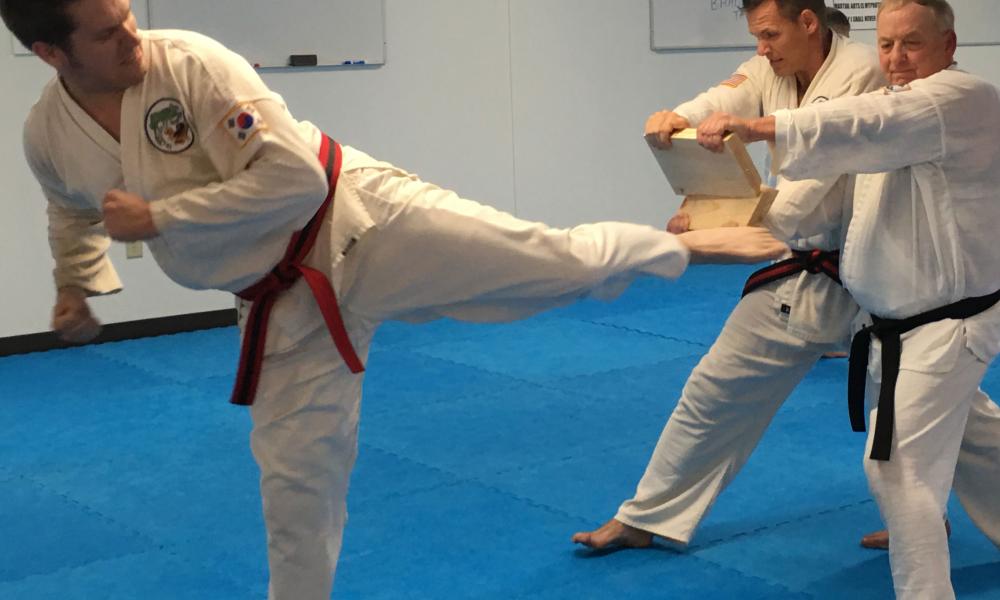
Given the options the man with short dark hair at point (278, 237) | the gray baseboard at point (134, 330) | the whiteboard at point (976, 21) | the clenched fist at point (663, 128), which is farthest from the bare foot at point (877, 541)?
the whiteboard at point (976, 21)

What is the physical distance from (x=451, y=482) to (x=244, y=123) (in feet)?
7.42

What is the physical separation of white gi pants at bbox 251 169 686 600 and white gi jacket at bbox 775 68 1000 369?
514 millimetres

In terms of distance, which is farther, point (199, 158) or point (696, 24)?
point (696, 24)

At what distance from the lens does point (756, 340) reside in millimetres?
3377

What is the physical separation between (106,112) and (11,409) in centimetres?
361

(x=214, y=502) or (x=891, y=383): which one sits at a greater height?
(x=891, y=383)

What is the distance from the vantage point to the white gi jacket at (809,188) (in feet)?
9.91

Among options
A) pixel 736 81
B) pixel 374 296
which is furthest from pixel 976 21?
pixel 374 296

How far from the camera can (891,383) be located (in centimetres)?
289

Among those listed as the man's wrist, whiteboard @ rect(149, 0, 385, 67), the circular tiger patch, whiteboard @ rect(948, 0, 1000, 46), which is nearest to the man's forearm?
the man's wrist

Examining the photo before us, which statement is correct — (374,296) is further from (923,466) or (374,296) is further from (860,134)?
(923,466)

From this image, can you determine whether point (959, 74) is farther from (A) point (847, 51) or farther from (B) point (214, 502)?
(B) point (214, 502)

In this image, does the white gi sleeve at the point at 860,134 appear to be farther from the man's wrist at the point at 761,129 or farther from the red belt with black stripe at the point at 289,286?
the red belt with black stripe at the point at 289,286

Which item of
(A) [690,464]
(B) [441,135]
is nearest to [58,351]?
(B) [441,135]
